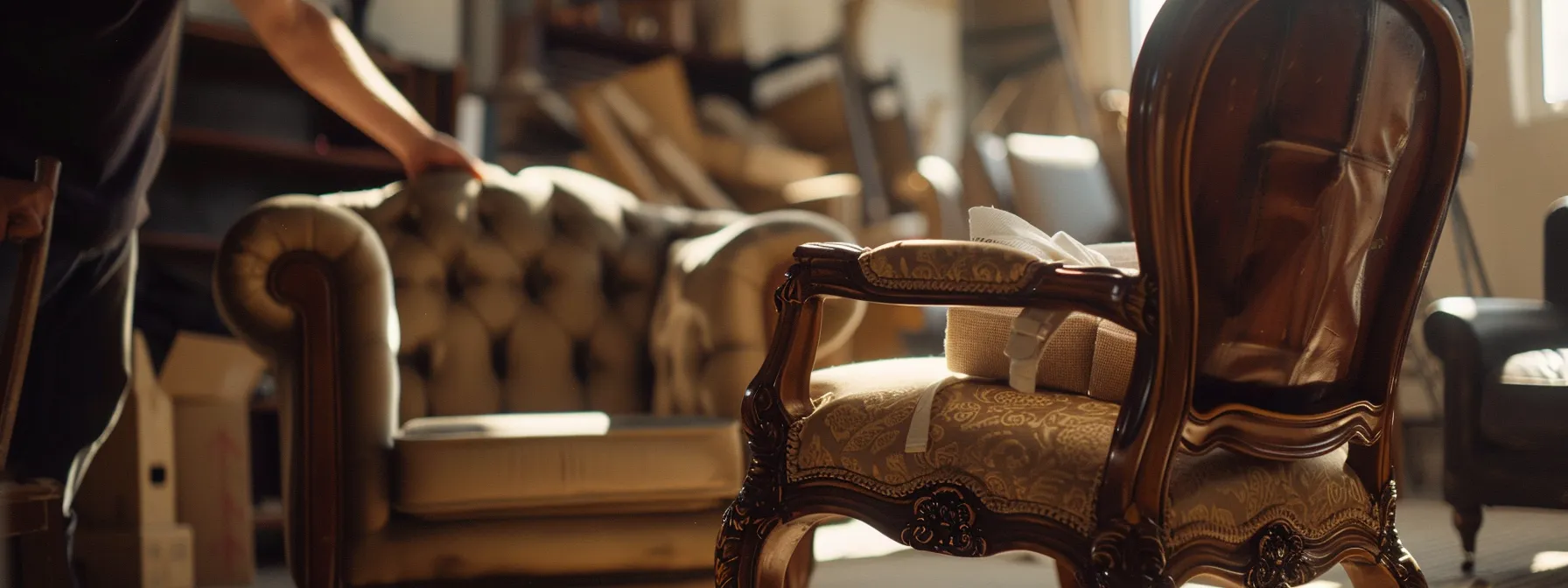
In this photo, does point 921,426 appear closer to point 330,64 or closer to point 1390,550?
point 1390,550

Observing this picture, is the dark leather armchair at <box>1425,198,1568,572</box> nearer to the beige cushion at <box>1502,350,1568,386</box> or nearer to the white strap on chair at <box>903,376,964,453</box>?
the beige cushion at <box>1502,350,1568,386</box>

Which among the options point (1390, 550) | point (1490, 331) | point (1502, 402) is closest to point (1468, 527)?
point (1502, 402)

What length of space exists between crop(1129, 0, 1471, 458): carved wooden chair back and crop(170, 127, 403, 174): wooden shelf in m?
2.33

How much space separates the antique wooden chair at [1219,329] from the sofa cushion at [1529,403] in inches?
48.7

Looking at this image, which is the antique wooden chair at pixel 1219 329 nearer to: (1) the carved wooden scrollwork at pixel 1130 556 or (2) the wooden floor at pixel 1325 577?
(1) the carved wooden scrollwork at pixel 1130 556

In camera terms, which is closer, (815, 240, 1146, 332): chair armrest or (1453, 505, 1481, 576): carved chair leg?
(815, 240, 1146, 332): chair armrest

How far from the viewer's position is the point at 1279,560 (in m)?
1.14

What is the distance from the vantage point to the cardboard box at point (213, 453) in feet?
7.74

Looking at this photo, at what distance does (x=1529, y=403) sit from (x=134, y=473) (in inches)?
100

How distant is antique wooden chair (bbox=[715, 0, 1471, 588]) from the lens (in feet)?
3.35

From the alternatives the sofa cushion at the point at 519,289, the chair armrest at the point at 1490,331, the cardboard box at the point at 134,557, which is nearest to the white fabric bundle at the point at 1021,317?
the sofa cushion at the point at 519,289

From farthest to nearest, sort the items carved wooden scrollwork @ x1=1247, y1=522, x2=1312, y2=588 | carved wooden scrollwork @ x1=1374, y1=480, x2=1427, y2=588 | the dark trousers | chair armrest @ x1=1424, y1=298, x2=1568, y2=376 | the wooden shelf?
the wooden shelf → chair armrest @ x1=1424, y1=298, x2=1568, y2=376 → the dark trousers → carved wooden scrollwork @ x1=1374, y1=480, x2=1427, y2=588 → carved wooden scrollwork @ x1=1247, y1=522, x2=1312, y2=588

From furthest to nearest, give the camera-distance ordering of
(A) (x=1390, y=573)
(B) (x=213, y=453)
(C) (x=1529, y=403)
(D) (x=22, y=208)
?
(B) (x=213, y=453)
(C) (x=1529, y=403)
(A) (x=1390, y=573)
(D) (x=22, y=208)

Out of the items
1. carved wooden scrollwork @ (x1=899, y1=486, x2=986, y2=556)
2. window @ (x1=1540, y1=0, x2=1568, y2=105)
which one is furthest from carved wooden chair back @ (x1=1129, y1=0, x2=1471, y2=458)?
window @ (x1=1540, y1=0, x2=1568, y2=105)
